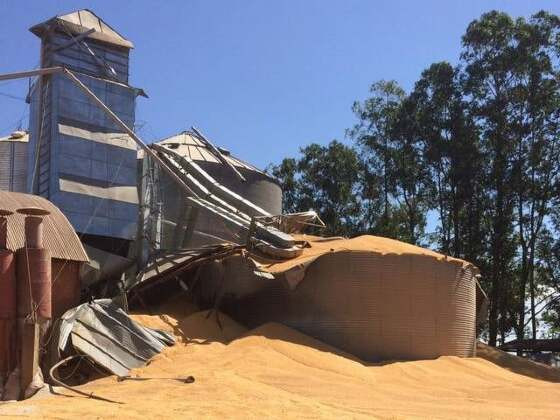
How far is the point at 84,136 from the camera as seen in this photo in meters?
29.0

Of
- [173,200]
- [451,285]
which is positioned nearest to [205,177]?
[173,200]

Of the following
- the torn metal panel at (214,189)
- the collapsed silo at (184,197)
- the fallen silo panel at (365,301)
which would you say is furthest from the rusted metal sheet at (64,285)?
the torn metal panel at (214,189)

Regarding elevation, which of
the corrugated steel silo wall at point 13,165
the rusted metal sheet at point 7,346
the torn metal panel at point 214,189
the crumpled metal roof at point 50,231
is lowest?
the rusted metal sheet at point 7,346

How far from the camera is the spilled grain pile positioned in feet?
42.0

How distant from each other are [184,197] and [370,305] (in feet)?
35.3

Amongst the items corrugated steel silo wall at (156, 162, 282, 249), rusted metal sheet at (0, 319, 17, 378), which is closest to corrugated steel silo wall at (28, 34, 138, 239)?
corrugated steel silo wall at (156, 162, 282, 249)

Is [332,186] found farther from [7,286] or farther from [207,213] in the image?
[7,286]

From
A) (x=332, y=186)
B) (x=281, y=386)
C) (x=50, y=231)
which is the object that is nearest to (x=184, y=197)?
(x=50, y=231)

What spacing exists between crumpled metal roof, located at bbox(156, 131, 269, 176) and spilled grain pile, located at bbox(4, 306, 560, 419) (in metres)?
12.2

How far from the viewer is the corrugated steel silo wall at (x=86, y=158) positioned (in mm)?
27991

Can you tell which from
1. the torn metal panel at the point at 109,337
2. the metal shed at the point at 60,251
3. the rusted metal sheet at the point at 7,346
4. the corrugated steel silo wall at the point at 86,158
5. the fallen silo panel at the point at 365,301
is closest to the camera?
the rusted metal sheet at the point at 7,346

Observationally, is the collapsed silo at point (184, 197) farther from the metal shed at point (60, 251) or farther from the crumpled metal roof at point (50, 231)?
the metal shed at point (60, 251)

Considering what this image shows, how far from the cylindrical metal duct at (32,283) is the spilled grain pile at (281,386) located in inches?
75.4

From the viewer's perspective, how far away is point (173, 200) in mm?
32406
